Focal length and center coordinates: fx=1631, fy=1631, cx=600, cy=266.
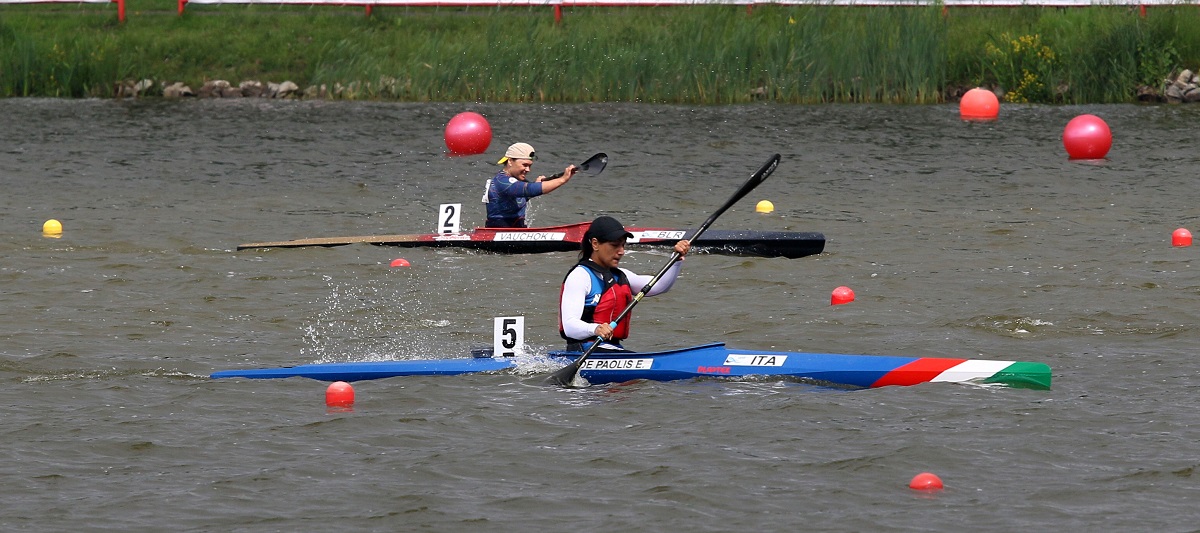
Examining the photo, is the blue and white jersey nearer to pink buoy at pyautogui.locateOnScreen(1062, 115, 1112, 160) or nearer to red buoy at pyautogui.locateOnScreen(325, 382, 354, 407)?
red buoy at pyautogui.locateOnScreen(325, 382, 354, 407)

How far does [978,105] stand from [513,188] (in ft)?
35.7

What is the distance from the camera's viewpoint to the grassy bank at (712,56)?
24422mm

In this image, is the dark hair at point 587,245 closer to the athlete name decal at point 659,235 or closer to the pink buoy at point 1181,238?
the athlete name decal at point 659,235

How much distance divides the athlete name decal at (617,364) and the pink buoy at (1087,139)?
12227 millimetres

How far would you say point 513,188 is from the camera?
47.5ft

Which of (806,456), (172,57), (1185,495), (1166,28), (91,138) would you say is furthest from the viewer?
(172,57)

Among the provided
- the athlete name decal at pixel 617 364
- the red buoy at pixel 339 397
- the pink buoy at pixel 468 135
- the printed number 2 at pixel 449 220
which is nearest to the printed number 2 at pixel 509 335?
the athlete name decal at pixel 617 364

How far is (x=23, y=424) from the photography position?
8.42 m

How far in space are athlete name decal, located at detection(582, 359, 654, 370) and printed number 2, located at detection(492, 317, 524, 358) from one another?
445 mm

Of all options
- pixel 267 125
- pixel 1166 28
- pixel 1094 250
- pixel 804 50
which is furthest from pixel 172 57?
pixel 1094 250

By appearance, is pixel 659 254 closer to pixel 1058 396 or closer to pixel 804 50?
pixel 1058 396

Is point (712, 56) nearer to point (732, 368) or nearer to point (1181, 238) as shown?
point (1181, 238)

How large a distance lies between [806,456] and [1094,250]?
715 centimetres

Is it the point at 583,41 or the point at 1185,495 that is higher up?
the point at 583,41
